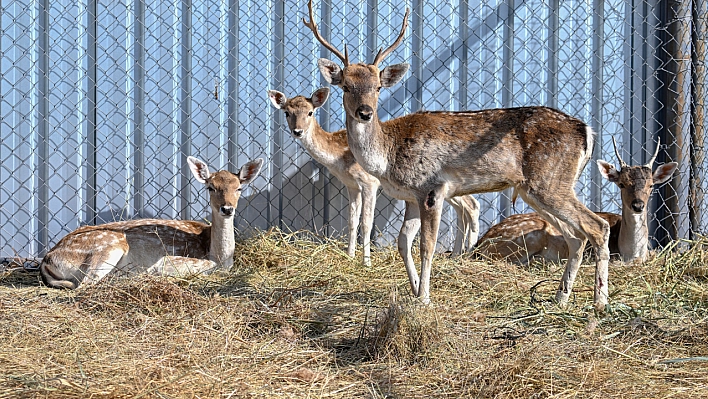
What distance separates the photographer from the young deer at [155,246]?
6.76 m

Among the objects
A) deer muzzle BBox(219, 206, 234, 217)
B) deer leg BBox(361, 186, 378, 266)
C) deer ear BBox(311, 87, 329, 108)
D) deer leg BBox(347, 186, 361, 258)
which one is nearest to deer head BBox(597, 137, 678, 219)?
deer leg BBox(361, 186, 378, 266)

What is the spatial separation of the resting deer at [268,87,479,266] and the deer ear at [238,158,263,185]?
22.4 inches

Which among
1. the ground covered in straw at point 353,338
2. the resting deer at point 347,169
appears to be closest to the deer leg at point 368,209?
the resting deer at point 347,169

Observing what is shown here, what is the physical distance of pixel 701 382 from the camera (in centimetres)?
388

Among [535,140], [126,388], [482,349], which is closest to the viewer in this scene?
[126,388]

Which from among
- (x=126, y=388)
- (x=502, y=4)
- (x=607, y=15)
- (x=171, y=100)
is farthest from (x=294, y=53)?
(x=126, y=388)

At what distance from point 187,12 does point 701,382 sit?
6269mm

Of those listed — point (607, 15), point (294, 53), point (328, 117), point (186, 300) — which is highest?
point (607, 15)

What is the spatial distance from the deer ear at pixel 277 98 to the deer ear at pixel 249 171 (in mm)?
828

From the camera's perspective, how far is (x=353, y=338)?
462cm

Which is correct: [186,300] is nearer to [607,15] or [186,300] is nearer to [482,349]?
[482,349]

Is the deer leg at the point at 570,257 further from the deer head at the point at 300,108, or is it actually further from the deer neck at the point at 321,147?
the deer head at the point at 300,108

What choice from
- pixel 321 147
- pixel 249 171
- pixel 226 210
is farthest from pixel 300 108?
pixel 226 210

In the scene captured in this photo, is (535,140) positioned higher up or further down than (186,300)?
higher up
